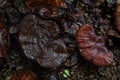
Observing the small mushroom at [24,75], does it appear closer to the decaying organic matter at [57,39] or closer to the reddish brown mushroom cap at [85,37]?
the decaying organic matter at [57,39]

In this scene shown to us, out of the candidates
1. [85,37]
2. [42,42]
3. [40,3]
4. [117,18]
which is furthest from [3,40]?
[117,18]

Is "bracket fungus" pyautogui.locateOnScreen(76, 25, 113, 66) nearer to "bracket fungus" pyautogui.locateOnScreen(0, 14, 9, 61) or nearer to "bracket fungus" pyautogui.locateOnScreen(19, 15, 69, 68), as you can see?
"bracket fungus" pyautogui.locateOnScreen(19, 15, 69, 68)

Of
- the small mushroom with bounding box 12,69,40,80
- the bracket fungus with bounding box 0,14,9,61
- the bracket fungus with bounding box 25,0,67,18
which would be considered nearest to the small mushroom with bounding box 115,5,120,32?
the bracket fungus with bounding box 25,0,67,18

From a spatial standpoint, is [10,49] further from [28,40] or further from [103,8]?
[103,8]

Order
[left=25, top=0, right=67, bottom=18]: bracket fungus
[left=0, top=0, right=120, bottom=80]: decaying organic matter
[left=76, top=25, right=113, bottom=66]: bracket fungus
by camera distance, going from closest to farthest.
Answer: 1. [left=76, top=25, right=113, bottom=66]: bracket fungus
2. [left=0, top=0, right=120, bottom=80]: decaying organic matter
3. [left=25, top=0, right=67, bottom=18]: bracket fungus

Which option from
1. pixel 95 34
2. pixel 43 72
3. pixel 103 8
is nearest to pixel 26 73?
pixel 43 72

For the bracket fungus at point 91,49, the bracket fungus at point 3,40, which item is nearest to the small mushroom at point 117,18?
the bracket fungus at point 91,49

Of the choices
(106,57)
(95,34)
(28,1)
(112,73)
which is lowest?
(112,73)
